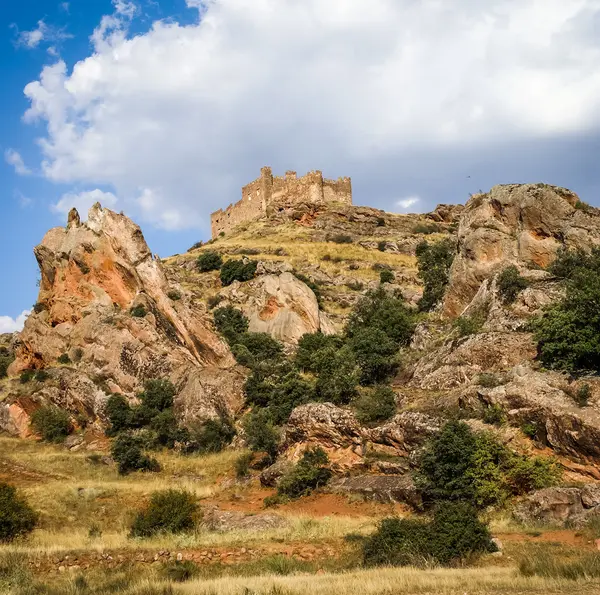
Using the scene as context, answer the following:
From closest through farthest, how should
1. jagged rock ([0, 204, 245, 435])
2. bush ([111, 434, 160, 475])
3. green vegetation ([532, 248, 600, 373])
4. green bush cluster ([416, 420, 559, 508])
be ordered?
green bush cluster ([416, 420, 559, 508]), green vegetation ([532, 248, 600, 373]), bush ([111, 434, 160, 475]), jagged rock ([0, 204, 245, 435])

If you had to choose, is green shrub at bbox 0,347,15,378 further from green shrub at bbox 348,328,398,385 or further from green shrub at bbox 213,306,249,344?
green shrub at bbox 348,328,398,385

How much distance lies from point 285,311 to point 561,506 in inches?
1148

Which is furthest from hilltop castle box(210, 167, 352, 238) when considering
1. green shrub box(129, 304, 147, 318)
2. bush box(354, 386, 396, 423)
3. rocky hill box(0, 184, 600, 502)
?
bush box(354, 386, 396, 423)

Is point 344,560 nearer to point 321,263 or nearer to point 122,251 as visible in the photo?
point 122,251

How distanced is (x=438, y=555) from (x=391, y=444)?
919 centimetres

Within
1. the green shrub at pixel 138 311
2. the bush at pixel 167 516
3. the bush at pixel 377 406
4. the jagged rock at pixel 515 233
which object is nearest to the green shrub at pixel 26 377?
the green shrub at pixel 138 311

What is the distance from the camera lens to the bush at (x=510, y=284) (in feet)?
97.3

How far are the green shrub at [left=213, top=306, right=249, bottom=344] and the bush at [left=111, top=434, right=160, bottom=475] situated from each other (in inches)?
610

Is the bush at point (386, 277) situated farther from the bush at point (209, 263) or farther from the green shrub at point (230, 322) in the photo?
the bush at point (209, 263)

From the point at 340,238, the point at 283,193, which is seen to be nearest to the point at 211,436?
the point at 340,238

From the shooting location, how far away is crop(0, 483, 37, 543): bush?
18.4 metres

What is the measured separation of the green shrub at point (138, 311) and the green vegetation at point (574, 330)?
2250cm

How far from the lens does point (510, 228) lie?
34719mm

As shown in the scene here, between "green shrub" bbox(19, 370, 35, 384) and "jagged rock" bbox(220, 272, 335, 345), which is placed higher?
"jagged rock" bbox(220, 272, 335, 345)
